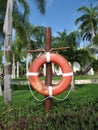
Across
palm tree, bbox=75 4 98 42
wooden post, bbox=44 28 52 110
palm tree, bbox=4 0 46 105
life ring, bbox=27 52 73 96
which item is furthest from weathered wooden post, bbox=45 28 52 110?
palm tree, bbox=75 4 98 42

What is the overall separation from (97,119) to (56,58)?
4579 mm

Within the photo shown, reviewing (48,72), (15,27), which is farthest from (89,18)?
(48,72)

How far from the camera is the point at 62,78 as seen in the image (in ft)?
30.3

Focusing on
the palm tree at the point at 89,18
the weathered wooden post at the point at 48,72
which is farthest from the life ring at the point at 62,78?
the palm tree at the point at 89,18

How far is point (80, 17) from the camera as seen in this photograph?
4988 centimetres

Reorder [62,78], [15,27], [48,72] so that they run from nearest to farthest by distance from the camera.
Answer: [62,78] → [48,72] → [15,27]

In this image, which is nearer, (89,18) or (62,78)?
(62,78)

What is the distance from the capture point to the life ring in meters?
9.14

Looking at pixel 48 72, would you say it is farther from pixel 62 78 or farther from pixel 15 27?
pixel 15 27

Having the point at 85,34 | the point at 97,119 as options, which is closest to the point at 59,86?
the point at 97,119

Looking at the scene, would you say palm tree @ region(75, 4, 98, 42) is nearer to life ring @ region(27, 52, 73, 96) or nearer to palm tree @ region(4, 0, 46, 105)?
palm tree @ region(4, 0, 46, 105)

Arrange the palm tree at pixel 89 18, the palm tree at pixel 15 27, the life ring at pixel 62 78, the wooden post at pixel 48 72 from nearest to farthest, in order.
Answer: the life ring at pixel 62 78 → the wooden post at pixel 48 72 → the palm tree at pixel 15 27 → the palm tree at pixel 89 18

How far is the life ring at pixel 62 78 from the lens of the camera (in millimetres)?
9142

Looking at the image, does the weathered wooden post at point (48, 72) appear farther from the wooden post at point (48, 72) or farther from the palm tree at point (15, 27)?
the palm tree at point (15, 27)
